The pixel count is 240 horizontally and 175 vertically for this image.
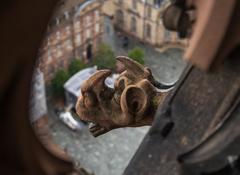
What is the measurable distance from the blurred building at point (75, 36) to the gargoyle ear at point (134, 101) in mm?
18532

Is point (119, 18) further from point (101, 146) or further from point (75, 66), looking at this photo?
point (101, 146)

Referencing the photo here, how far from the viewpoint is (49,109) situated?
21031mm

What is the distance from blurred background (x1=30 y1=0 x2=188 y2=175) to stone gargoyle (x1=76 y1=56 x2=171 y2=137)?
14.9 meters

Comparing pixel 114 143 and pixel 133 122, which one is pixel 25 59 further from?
pixel 114 143

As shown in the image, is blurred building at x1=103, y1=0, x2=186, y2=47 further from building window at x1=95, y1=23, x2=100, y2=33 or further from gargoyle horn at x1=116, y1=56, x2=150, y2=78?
gargoyle horn at x1=116, y1=56, x2=150, y2=78

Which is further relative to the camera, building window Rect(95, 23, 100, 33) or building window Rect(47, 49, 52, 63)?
building window Rect(95, 23, 100, 33)

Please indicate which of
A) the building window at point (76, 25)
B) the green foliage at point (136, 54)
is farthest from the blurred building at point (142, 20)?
the building window at point (76, 25)

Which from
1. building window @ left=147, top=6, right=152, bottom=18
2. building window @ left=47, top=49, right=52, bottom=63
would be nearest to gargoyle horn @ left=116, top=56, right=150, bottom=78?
building window @ left=47, top=49, right=52, bottom=63

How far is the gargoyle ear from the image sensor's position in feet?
8.72

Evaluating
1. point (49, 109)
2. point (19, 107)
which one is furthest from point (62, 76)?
point (19, 107)

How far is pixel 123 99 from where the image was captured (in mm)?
2662

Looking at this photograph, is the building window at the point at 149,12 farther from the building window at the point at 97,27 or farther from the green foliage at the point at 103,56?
the green foliage at the point at 103,56

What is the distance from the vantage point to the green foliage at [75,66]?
72.4ft

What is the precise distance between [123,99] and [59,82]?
1894 cm
